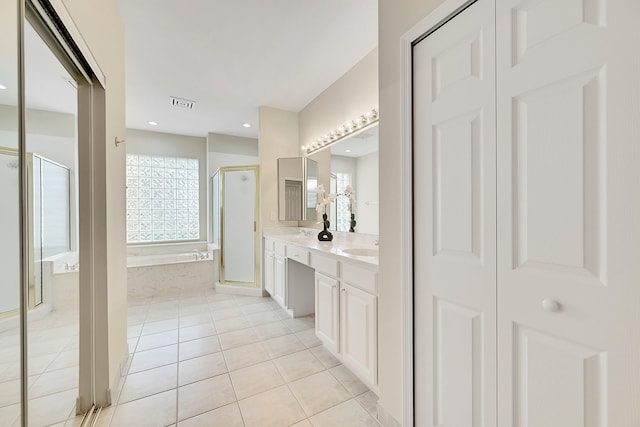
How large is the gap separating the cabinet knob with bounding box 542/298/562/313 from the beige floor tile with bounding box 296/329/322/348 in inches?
74.9

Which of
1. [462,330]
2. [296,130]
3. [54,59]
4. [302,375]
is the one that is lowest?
[302,375]

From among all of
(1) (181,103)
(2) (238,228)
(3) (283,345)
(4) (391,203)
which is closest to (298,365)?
(3) (283,345)

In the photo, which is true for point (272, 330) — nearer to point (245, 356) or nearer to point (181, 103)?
point (245, 356)

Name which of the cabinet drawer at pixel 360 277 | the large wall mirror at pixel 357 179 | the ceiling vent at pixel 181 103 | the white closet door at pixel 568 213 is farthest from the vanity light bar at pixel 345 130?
the ceiling vent at pixel 181 103

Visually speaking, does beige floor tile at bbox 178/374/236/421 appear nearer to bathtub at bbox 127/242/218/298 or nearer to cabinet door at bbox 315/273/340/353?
cabinet door at bbox 315/273/340/353

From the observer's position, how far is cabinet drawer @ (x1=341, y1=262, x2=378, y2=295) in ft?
5.01

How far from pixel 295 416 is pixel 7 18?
2.06 metres

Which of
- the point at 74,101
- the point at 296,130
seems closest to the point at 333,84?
the point at 296,130

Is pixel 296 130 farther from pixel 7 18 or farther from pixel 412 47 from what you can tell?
pixel 7 18

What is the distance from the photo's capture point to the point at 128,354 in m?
2.12

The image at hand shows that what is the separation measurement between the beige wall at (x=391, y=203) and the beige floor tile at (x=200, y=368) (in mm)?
1239

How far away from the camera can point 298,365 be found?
2.01m

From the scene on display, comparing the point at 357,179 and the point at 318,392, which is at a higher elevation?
the point at 357,179

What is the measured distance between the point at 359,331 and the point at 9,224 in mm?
1652
